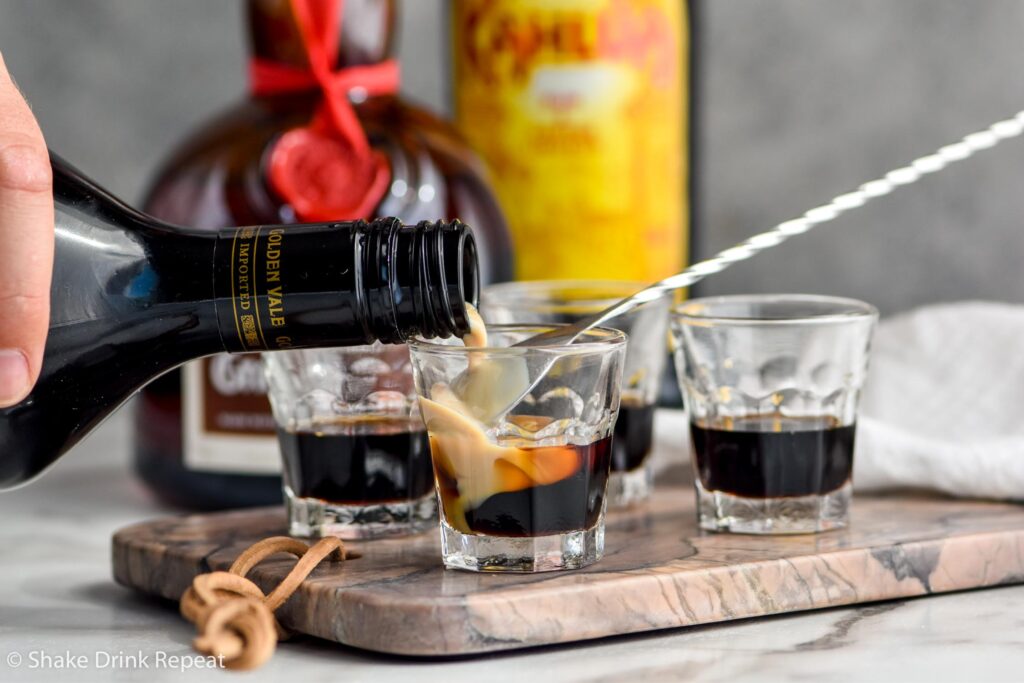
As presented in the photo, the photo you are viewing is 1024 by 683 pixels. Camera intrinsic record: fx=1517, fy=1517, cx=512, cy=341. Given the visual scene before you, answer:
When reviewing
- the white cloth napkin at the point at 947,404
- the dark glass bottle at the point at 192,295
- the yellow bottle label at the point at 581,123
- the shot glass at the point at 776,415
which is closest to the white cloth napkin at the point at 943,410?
the white cloth napkin at the point at 947,404

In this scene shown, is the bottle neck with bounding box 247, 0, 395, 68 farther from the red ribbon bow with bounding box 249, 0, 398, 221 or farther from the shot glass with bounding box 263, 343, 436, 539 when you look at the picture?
the shot glass with bounding box 263, 343, 436, 539

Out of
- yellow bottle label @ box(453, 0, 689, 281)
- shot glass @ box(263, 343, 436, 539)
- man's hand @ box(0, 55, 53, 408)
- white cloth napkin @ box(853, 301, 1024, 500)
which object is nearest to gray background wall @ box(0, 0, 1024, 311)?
yellow bottle label @ box(453, 0, 689, 281)

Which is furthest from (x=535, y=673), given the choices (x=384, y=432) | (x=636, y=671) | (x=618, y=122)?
(x=618, y=122)

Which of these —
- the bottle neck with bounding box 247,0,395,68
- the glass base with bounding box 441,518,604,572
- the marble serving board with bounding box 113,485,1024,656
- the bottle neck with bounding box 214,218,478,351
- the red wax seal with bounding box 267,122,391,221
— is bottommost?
the marble serving board with bounding box 113,485,1024,656

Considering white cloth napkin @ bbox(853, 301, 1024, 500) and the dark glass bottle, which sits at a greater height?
the dark glass bottle

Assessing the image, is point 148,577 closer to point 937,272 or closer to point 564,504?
point 564,504

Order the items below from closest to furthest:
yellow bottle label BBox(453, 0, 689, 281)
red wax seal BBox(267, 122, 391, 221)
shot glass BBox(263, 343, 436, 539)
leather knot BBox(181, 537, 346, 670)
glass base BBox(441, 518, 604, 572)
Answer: leather knot BBox(181, 537, 346, 670)
glass base BBox(441, 518, 604, 572)
shot glass BBox(263, 343, 436, 539)
red wax seal BBox(267, 122, 391, 221)
yellow bottle label BBox(453, 0, 689, 281)
